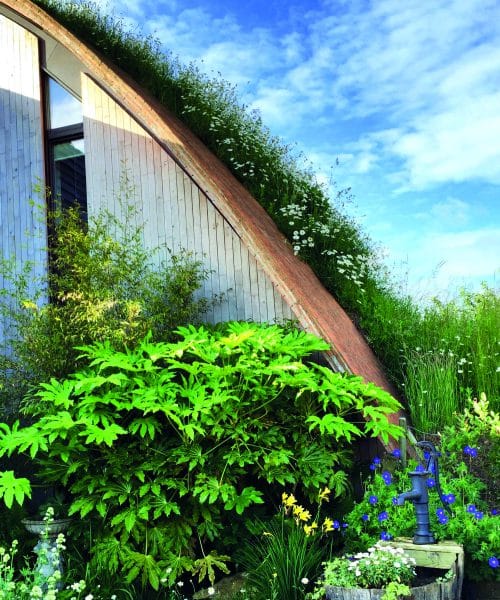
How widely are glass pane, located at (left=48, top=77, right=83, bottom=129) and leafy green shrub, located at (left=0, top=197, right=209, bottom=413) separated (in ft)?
5.04

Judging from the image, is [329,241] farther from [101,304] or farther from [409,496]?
[409,496]

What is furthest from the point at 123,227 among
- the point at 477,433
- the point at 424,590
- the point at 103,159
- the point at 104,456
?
the point at 424,590

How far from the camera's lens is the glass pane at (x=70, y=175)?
7.05m

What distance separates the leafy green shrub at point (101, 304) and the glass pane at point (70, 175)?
3.24 ft

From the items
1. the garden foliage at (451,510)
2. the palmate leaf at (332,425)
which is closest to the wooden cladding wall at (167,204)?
the palmate leaf at (332,425)

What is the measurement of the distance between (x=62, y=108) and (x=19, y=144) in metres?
0.62

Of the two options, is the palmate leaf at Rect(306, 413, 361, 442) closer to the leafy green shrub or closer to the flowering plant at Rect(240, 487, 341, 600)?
the flowering plant at Rect(240, 487, 341, 600)

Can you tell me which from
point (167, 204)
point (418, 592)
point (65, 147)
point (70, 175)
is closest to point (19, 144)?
point (65, 147)

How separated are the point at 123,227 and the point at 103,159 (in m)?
0.83

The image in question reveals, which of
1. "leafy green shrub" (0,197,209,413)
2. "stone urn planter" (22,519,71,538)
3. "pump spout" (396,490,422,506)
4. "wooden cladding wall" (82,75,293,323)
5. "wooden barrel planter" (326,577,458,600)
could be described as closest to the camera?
"wooden barrel planter" (326,577,458,600)

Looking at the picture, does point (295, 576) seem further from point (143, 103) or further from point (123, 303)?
point (143, 103)

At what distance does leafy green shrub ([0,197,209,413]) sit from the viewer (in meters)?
5.35

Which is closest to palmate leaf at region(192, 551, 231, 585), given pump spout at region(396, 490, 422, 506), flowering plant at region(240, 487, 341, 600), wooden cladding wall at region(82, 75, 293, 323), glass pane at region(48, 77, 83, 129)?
flowering plant at region(240, 487, 341, 600)

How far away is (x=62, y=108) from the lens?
7.13m
